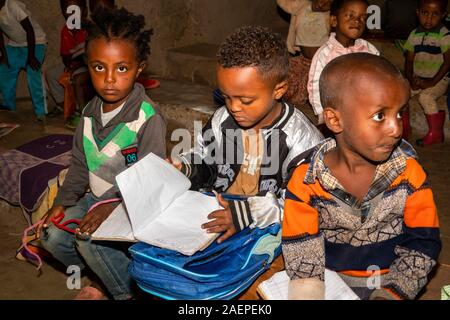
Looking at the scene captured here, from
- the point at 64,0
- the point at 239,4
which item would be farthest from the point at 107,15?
the point at 239,4

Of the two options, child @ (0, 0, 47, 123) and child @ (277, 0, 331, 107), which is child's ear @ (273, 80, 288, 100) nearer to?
child @ (277, 0, 331, 107)

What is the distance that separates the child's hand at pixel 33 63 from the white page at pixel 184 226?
3.73 m

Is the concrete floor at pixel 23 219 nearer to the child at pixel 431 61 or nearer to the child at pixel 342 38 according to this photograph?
the child at pixel 431 61

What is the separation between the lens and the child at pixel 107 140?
2.35 meters

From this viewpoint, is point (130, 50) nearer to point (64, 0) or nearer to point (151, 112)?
point (151, 112)

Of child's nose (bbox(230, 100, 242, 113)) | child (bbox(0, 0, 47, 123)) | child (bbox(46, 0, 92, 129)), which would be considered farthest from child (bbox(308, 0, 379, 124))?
child (bbox(0, 0, 47, 123))

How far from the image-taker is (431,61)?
477 centimetres

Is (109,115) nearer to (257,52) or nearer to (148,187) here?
(148,187)

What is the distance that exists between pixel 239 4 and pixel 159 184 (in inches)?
190

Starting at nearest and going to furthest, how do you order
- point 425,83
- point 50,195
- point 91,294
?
point 91,294
point 50,195
point 425,83

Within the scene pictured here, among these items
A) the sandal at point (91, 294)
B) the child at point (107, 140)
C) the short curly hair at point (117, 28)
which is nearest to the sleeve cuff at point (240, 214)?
the child at point (107, 140)

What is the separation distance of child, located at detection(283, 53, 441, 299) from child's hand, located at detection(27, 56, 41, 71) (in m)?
4.01

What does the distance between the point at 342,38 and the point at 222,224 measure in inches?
87.1

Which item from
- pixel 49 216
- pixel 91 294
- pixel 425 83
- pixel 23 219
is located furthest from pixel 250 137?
pixel 425 83
